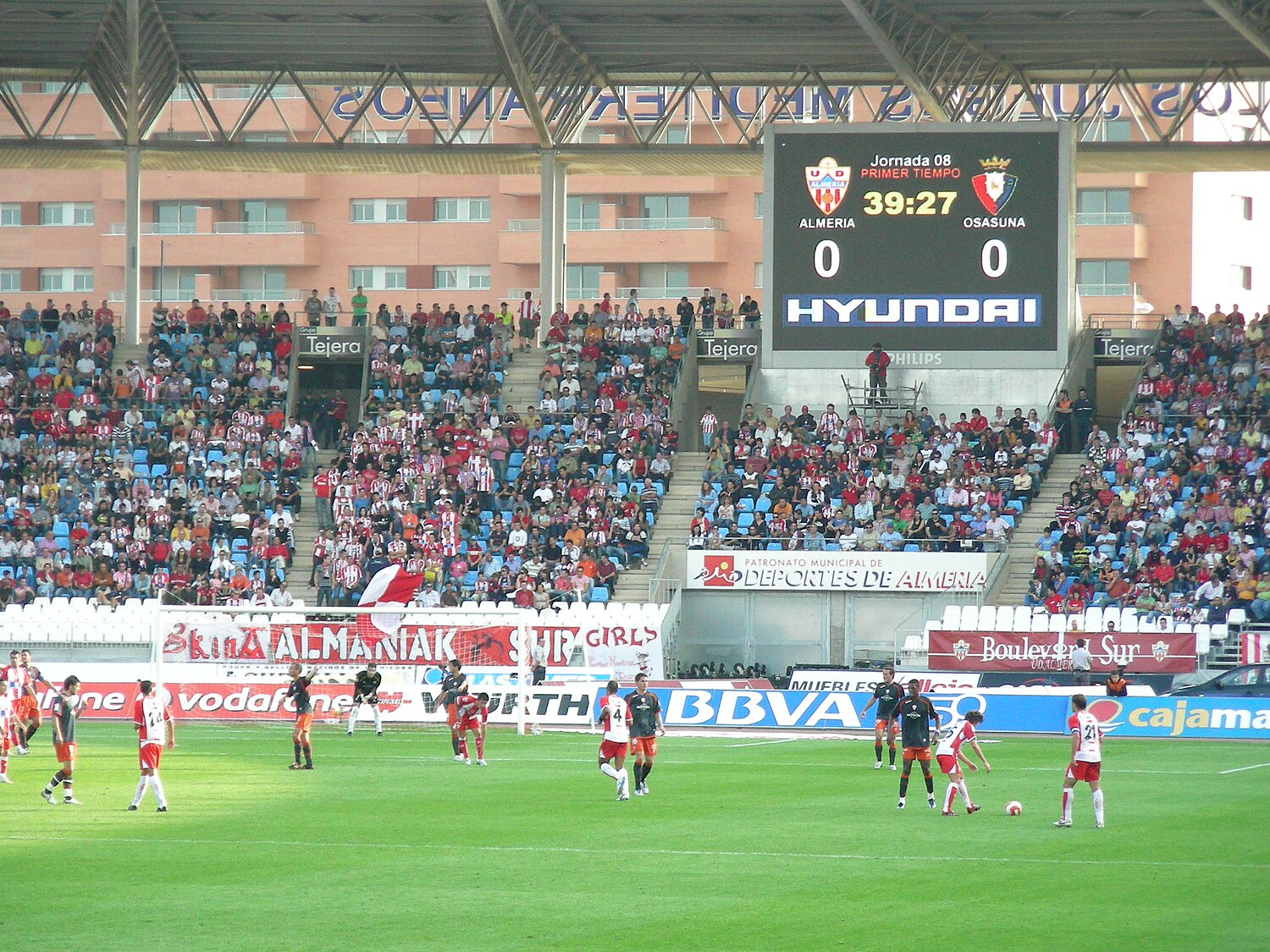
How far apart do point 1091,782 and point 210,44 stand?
3656 cm

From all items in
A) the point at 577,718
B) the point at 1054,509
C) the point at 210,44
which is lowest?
the point at 577,718

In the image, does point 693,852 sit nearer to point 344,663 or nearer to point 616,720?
point 616,720

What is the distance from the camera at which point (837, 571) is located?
44.0 m

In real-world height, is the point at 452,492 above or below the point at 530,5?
below

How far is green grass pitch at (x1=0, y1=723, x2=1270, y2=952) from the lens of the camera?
15250 mm

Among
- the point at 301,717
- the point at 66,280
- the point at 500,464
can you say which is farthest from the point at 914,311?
the point at 66,280

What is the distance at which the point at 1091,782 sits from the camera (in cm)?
2159

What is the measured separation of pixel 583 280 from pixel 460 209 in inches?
283

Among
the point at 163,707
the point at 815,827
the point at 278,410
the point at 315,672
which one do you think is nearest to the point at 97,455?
the point at 278,410

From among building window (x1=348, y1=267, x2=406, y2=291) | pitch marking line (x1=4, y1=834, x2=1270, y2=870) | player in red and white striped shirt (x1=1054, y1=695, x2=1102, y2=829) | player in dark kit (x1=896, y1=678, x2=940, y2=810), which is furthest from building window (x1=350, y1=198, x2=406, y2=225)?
player in red and white striped shirt (x1=1054, y1=695, x2=1102, y2=829)

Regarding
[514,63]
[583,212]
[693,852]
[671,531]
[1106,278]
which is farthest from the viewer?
[583,212]

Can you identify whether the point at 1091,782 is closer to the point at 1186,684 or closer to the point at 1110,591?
the point at 1186,684

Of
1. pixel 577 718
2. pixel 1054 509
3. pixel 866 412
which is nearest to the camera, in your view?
pixel 577 718

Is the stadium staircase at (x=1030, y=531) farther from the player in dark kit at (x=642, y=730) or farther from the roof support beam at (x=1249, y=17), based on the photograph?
the player in dark kit at (x=642, y=730)
